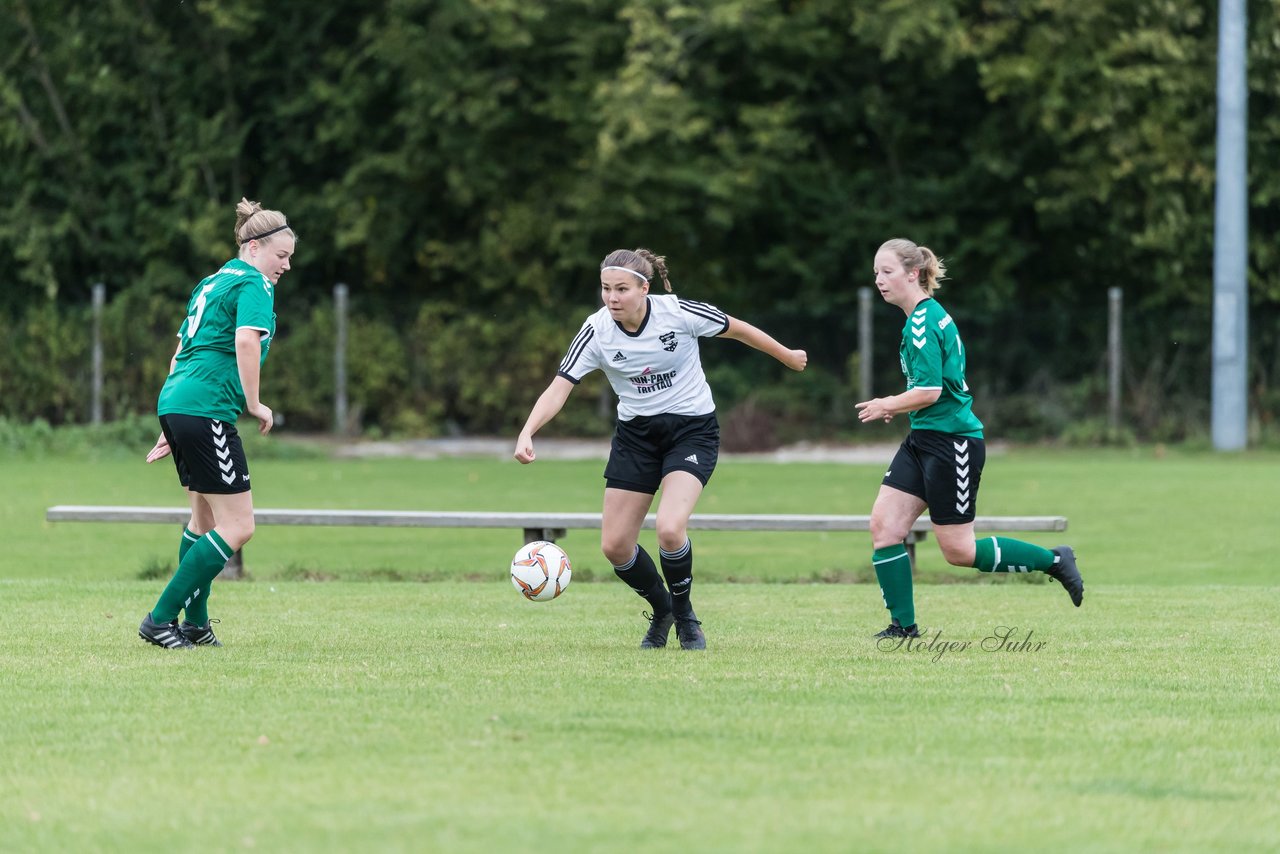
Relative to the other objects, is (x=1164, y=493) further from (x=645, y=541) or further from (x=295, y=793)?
(x=295, y=793)

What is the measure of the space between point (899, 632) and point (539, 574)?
A: 1.70 m

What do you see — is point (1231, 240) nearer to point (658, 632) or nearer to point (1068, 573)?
point (1068, 573)

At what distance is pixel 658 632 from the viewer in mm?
8172

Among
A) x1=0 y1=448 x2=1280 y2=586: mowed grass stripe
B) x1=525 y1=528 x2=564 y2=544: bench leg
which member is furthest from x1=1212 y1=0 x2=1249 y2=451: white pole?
x1=525 y1=528 x2=564 y2=544: bench leg

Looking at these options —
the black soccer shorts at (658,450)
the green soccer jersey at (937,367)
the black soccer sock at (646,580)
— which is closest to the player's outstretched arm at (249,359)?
the black soccer shorts at (658,450)

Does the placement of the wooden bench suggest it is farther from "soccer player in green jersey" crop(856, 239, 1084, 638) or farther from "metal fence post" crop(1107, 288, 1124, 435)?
"metal fence post" crop(1107, 288, 1124, 435)

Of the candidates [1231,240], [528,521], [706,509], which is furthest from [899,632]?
[1231,240]

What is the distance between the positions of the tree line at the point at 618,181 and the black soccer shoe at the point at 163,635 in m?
18.8

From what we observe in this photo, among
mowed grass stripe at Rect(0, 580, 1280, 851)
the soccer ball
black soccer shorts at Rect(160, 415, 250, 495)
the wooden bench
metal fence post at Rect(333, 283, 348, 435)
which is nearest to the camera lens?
mowed grass stripe at Rect(0, 580, 1280, 851)

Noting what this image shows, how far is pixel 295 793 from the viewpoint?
5.02 metres

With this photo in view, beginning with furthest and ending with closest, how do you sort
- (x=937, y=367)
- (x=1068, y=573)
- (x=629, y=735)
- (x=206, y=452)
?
1. (x=1068, y=573)
2. (x=937, y=367)
3. (x=206, y=452)
4. (x=629, y=735)

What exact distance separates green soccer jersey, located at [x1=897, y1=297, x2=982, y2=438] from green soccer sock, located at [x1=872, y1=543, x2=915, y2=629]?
0.61 metres

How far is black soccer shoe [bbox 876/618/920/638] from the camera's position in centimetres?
841

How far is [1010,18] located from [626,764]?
23.5m
